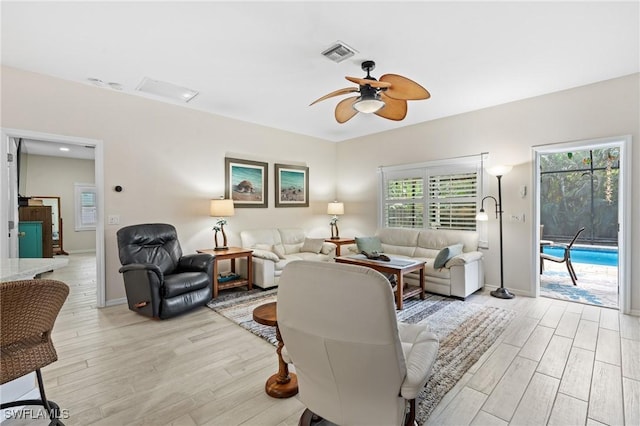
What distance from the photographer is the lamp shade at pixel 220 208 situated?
446 centimetres

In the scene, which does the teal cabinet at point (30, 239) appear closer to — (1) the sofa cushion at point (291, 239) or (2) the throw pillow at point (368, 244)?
(1) the sofa cushion at point (291, 239)

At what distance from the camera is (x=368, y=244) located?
5102 mm

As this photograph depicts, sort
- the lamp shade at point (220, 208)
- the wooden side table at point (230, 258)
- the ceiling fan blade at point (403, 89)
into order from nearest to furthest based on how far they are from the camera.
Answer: the ceiling fan blade at point (403, 89) < the wooden side table at point (230, 258) < the lamp shade at point (220, 208)

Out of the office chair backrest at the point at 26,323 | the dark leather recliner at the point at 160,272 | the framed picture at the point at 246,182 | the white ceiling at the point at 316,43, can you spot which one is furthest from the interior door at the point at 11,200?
the office chair backrest at the point at 26,323

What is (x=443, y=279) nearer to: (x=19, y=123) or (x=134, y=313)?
(x=134, y=313)

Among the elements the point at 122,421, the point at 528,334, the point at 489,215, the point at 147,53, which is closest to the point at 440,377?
the point at 528,334

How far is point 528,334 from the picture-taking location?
9.64 feet

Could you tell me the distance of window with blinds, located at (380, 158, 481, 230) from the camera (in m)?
4.79

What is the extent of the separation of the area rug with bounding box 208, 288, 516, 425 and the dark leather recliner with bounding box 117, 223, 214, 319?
0.42m

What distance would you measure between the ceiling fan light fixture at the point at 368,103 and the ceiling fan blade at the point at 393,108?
0.35 ft

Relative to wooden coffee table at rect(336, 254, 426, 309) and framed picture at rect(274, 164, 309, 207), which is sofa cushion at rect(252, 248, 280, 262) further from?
framed picture at rect(274, 164, 309, 207)

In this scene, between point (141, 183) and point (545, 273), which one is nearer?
point (141, 183)


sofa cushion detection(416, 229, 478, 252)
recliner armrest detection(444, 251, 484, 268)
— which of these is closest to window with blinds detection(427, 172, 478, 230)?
sofa cushion detection(416, 229, 478, 252)

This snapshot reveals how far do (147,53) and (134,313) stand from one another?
2901 millimetres
